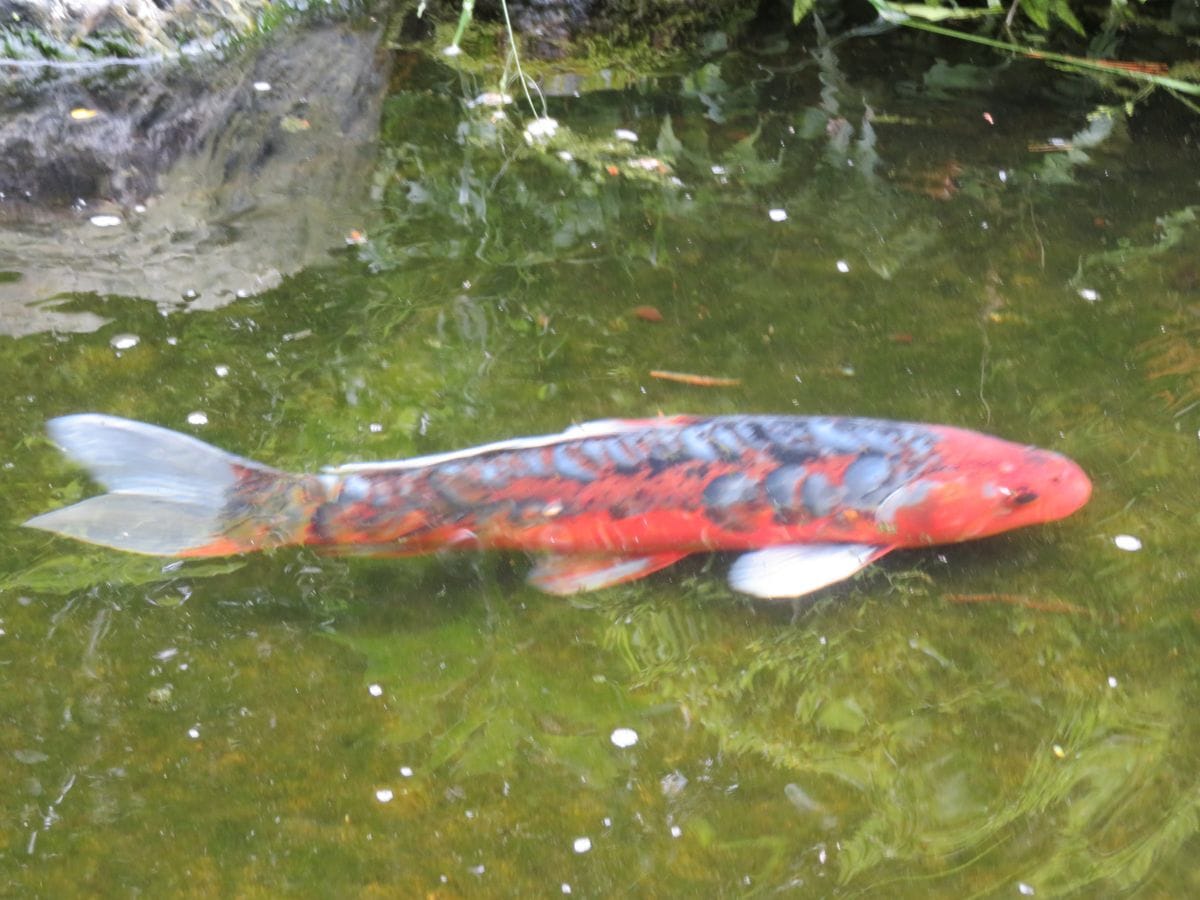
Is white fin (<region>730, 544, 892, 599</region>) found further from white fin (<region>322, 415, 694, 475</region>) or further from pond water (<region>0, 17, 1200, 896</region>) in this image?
white fin (<region>322, 415, 694, 475</region>)

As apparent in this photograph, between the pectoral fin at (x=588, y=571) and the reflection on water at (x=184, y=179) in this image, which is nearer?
the pectoral fin at (x=588, y=571)

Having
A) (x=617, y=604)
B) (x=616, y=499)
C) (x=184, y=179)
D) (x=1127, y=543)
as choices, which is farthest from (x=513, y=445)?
(x=184, y=179)

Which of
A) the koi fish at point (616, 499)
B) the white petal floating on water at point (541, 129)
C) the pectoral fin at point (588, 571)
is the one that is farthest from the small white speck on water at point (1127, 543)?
the white petal floating on water at point (541, 129)

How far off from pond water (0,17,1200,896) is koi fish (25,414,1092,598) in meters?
0.09

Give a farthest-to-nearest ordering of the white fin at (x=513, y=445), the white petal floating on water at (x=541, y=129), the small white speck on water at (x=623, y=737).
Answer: the white petal floating on water at (x=541, y=129)
the white fin at (x=513, y=445)
the small white speck on water at (x=623, y=737)

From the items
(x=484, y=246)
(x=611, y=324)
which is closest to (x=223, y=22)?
(x=484, y=246)

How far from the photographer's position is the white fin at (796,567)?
9.82ft

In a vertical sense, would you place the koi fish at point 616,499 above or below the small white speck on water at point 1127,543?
above

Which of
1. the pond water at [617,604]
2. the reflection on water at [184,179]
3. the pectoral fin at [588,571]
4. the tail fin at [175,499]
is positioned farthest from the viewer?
the reflection on water at [184,179]

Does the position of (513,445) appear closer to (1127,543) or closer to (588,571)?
(588,571)

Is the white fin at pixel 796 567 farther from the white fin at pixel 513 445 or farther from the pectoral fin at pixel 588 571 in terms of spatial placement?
the white fin at pixel 513 445

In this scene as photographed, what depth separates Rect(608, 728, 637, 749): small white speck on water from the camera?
275cm

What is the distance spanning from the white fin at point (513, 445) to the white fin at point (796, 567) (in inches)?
17.8

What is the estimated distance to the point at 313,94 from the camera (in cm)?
563
